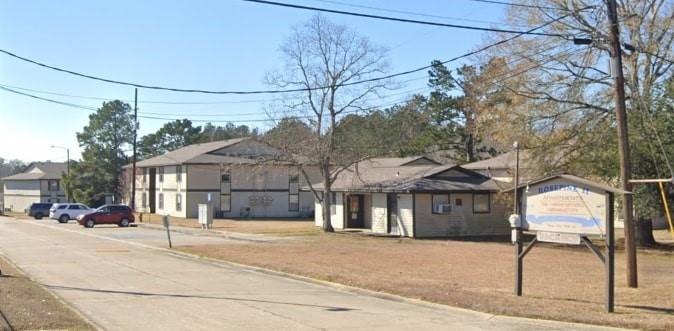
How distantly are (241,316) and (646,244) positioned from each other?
86.8 feet

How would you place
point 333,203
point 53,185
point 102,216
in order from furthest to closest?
1. point 53,185
2. point 102,216
3. point 333,203

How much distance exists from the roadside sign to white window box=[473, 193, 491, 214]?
25922mm

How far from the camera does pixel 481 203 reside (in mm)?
40969

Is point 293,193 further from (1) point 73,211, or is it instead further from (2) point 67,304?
(2) point 67,304

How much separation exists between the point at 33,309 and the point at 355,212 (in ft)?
113

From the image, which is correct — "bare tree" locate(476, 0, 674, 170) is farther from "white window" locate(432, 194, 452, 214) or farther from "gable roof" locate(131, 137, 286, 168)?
"gable roof" locate(131, 137, 286, 168)

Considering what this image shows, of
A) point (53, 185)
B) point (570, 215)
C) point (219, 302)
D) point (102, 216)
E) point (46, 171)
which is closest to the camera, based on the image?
point (219, 302)

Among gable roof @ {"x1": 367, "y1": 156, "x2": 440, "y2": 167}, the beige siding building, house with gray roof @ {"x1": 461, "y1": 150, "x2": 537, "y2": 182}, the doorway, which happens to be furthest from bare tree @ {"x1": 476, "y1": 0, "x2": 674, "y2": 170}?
the doorway

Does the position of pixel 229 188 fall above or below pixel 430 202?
above

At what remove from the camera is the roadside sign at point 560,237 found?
14170mm

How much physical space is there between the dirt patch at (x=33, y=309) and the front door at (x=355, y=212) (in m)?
29.9

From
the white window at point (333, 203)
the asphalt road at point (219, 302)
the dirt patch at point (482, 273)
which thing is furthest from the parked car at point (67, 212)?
the asphalt road at point (219, 302)

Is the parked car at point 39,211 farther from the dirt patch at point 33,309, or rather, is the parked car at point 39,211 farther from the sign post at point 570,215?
the sign post at point 570,215

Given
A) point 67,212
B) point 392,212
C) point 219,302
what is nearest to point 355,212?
point 392,212
